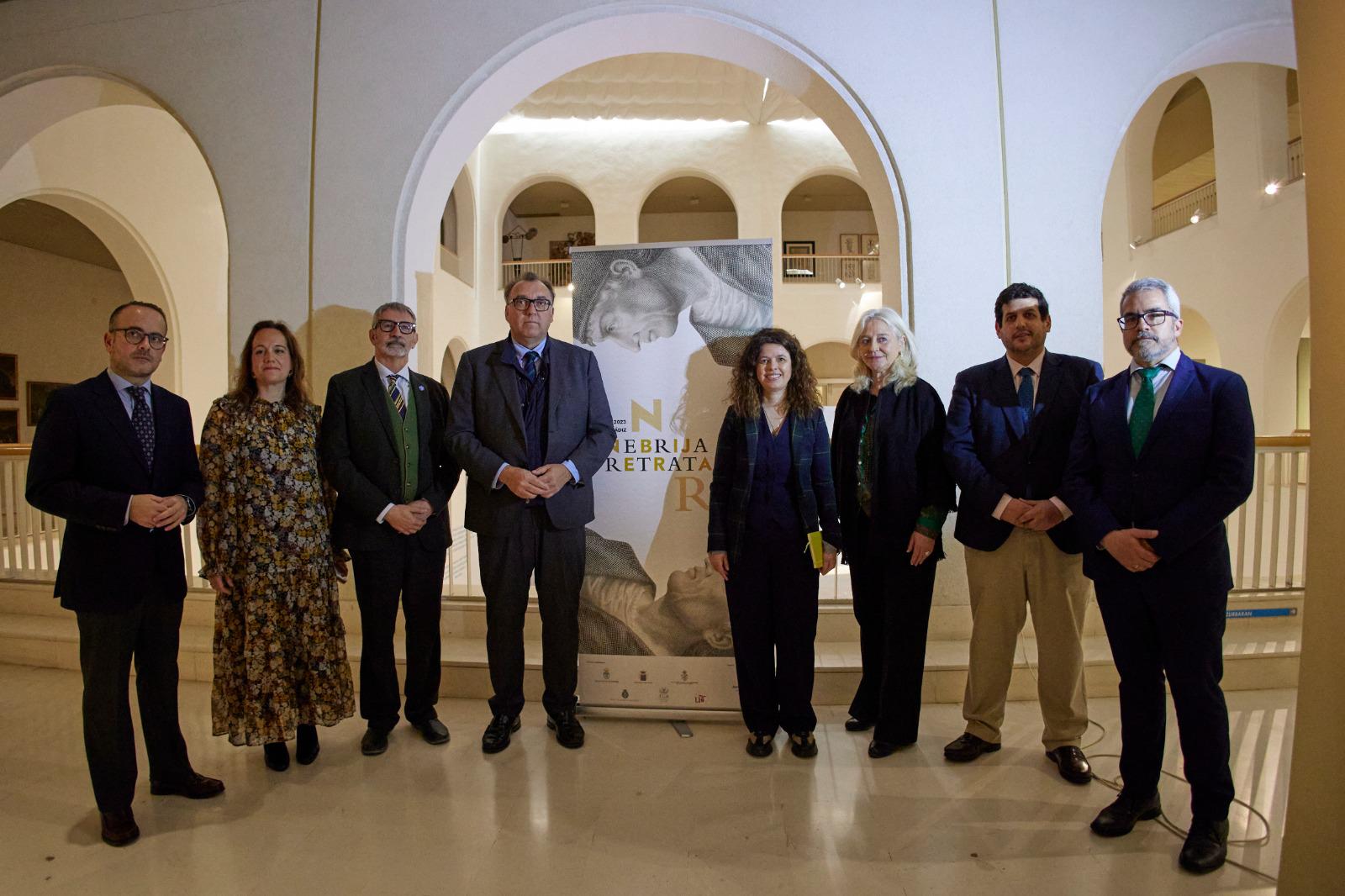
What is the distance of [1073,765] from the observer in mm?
2670

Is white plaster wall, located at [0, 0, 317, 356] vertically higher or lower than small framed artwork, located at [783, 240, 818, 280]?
lower

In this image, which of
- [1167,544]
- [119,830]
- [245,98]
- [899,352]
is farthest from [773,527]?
[245,98]

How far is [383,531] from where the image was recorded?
→ 2885 millimetres

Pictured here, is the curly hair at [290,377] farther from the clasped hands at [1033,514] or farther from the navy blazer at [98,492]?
the clasped hands at [1033,514]

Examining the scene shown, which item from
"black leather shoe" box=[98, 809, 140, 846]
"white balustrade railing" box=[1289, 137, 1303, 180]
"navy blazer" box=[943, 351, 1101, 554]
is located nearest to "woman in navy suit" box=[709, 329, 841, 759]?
"navy blazer" box=[943, 351, 1101, 554]

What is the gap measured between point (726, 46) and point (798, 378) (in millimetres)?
2263

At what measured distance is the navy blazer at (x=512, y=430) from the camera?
2.91 m

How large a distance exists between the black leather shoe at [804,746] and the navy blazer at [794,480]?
0.74 meters

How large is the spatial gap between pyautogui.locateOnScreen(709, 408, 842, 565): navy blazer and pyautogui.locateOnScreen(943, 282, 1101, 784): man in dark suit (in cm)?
46

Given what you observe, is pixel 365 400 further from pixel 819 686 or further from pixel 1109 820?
pixel 1109 820

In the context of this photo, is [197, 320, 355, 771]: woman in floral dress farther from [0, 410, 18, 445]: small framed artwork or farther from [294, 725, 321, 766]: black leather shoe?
[0, 410, 18, 445]: small framed artwork

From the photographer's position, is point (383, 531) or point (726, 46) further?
point (726, 46)

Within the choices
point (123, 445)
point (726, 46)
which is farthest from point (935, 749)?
point (726, 46)

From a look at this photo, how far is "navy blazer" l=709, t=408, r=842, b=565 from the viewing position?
282 centimetres
